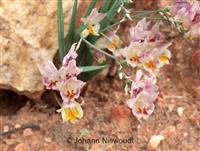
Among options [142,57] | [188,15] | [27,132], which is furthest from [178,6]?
[27,132]

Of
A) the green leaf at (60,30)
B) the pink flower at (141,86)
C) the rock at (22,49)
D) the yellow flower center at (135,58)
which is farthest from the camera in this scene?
the rock at (22,49)

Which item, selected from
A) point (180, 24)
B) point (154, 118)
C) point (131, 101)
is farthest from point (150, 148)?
point (180, 24)

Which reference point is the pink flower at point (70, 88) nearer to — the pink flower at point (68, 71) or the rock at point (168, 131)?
the pink flower at point (68, 71)

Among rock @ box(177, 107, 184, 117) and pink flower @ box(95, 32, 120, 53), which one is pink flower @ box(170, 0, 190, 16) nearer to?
pink flower @ box(95, 32, 120, 53)

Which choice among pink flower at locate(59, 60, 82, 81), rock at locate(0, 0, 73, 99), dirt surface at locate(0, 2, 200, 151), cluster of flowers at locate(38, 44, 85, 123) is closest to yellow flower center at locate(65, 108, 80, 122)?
cluster of flowers at locate(38, 44, 85, 123)

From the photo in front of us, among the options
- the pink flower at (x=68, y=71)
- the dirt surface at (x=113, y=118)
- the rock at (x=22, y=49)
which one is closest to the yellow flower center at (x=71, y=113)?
the pink flower at (x=68, y=71)

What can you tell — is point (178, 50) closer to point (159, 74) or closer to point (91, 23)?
point (159, 74)
